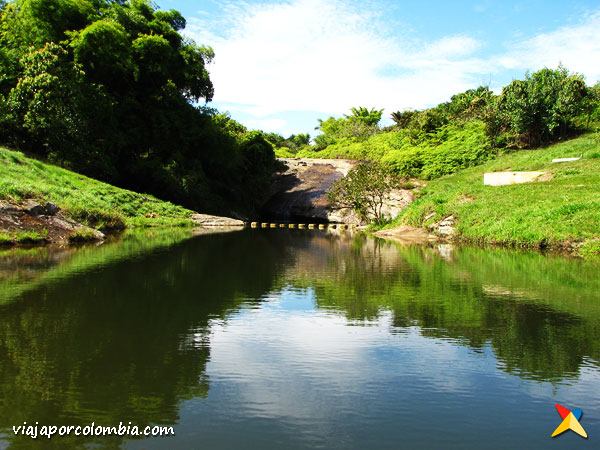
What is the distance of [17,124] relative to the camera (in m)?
31.9

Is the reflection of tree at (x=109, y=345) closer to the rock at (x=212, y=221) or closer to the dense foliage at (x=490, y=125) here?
the rock at (x=212, y=221)

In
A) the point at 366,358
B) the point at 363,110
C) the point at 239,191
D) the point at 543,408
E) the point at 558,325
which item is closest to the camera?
the point at 543,408

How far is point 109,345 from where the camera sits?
593 cm

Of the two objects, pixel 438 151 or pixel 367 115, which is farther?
pixel 367 115

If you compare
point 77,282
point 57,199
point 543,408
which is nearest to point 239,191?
point 57,199

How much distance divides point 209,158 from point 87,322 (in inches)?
1471

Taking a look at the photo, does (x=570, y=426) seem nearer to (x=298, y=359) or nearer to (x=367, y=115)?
(x=298, y=359)

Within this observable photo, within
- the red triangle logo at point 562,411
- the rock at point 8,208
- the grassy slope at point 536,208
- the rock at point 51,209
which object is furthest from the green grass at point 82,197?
the red triangle logo at point 562,411

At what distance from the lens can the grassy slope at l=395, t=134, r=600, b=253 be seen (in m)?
19.0

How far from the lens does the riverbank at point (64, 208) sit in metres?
18.0

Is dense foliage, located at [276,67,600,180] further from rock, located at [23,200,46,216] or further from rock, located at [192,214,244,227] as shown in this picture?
rock, located at [23,200,46,216]

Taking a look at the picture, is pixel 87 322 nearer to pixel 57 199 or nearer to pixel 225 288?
pixel 225 288

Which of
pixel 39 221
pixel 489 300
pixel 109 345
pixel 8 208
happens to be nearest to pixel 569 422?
pixel 109 345

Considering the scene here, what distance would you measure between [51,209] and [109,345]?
15620 mm
